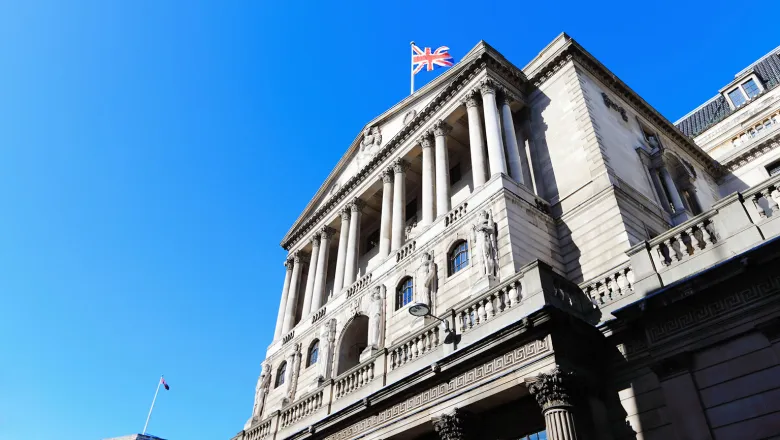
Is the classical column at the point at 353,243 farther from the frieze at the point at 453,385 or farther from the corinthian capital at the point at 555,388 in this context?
the corinthian capital at the point at 555,388

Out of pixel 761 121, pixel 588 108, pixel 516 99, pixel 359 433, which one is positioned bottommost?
pixel 359 433

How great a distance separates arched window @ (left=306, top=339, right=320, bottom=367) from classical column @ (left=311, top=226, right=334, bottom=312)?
100 inches

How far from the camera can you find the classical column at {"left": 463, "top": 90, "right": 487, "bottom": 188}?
1099 inches

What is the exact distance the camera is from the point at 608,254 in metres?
21.7

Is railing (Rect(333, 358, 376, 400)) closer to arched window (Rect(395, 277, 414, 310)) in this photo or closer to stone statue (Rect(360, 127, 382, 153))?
arched window (Rect(395, 277, 414, 310))

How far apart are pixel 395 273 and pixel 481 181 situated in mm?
6385

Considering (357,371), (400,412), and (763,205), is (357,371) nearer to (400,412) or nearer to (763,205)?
(400,412)

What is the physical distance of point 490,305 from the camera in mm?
17859

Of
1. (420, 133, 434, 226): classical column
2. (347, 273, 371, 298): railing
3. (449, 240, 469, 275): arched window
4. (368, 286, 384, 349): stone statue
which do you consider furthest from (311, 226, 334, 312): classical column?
(449, 240, 469, 275): arched window

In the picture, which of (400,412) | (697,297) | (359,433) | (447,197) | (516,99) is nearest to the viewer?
(697,297)

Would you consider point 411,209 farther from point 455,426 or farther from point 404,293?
point 455,426

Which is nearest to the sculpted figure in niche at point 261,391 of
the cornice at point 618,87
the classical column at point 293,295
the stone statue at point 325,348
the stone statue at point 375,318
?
the classical column at point 293,295

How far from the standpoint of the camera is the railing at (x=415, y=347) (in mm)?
19125

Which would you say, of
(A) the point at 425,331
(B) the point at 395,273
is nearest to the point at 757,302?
(A) the point at 425,331
